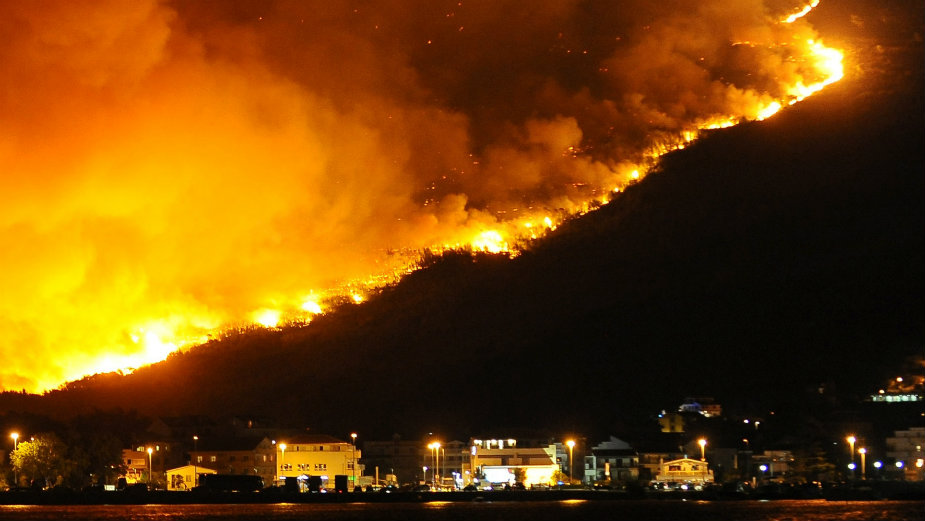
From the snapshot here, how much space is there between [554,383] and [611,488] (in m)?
20.6

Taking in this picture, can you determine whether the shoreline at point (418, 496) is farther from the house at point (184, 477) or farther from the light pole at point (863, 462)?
the house at point (184, 477)

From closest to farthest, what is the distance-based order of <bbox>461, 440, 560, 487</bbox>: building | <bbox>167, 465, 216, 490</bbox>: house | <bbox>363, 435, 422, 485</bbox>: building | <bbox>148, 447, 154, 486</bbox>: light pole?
<bbox>167, 465, 216, 490</bbox>: house → <bbox>148, 447, 154, 486</bbox>: light pole → <bbox>461, 440, 560, 487</bbox>: building → <bbox>363, 435, 422, 485</bbox>: building

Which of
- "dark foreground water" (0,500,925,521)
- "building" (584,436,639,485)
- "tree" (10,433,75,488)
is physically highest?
"tree" (10,433,75,488)

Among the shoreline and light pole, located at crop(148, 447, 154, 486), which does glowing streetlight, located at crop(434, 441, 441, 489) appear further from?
light pole, located at crop(148, 447, 154, 486)

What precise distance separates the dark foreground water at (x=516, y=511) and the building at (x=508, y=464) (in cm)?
1249

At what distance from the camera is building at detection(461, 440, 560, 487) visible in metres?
67.2

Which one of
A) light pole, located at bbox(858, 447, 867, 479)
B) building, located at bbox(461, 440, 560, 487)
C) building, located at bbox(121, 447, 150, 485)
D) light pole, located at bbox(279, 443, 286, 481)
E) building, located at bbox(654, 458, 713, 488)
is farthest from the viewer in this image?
light pole, located at bbox(279, 443, 286, 481)

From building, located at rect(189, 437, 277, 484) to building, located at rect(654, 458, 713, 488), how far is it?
2128cm

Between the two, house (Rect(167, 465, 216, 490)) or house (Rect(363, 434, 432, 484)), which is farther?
house (Rect(363, 434, 432, 484))

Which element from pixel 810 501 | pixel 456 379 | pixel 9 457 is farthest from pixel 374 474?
pixel 810 501

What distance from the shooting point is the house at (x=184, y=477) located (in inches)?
2532

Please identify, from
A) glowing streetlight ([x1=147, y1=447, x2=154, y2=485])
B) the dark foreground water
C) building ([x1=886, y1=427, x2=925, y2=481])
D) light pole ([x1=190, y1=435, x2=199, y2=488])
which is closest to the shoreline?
the dark foreground water

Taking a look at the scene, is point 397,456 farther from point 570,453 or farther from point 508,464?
point 570,453

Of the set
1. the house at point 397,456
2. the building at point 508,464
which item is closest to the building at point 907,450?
the building at point 508,464
